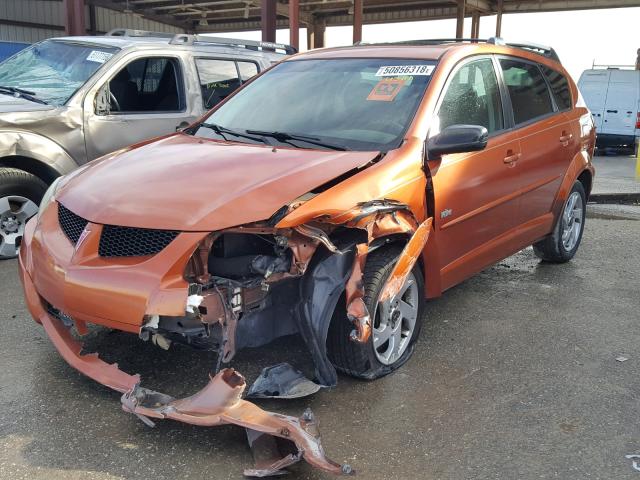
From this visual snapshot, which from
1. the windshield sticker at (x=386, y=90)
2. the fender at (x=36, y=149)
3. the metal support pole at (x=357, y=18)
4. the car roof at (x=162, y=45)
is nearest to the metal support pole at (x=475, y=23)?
the metal support pole at (x=357, y=18)

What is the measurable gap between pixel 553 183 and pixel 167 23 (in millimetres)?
24135

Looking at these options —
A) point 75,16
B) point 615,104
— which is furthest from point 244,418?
point 615,104

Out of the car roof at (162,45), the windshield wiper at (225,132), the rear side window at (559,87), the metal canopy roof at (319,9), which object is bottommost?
the windshield wiper at (225,132)

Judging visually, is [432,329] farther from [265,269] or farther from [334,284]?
[265,269]

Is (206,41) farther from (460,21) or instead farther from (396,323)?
(460,21)

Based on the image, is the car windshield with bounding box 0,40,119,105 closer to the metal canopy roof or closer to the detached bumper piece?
the detached bumper piece

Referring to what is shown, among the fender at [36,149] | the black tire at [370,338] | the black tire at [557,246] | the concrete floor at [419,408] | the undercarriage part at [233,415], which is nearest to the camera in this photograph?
the undercarriage part at [233,415]

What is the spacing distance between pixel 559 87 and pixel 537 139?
39.2 inches

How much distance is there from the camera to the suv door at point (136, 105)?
5.36 meters

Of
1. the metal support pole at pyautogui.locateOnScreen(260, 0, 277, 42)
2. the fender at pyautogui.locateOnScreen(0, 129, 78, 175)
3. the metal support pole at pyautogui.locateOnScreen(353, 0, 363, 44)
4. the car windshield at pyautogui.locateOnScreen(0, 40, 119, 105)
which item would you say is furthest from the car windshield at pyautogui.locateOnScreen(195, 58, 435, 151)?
the metal support pole at pyautogui.locateOnScreen(353, 0, 363, 44)

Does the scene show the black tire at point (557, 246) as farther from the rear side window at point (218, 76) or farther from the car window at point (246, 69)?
the car window at point (246, 69)

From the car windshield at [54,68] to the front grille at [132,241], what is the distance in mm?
2941

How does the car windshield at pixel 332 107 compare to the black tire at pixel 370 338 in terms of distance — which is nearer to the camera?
the black tire at pixel 370 338

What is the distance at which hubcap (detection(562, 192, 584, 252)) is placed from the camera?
536 centimetres
